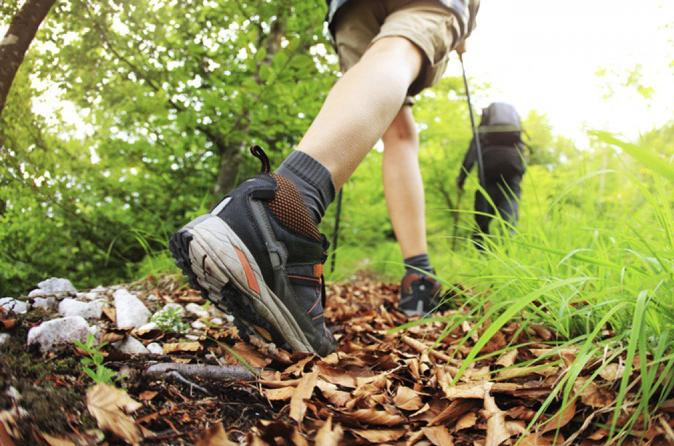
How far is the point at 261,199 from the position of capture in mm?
1141

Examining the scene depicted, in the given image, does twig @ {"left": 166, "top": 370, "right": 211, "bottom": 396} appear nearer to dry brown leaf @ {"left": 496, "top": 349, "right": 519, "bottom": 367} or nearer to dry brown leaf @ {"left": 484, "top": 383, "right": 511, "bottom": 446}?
dry brown leaf @ {"left": 484, "top": 383, "right": 511, "bottom": 446}

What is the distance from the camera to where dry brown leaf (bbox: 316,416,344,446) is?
29.1 inches

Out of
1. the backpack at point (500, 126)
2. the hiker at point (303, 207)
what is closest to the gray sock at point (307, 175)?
the hiker at point (303, 207)

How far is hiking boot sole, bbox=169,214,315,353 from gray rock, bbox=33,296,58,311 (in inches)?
19.5

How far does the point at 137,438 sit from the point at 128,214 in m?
2.05

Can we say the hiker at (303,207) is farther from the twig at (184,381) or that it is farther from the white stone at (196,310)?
the white stone at (196,310)

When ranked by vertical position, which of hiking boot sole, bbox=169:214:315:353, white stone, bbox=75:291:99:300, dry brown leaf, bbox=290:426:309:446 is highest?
hiking boot sole, bbox=169:214:315:353

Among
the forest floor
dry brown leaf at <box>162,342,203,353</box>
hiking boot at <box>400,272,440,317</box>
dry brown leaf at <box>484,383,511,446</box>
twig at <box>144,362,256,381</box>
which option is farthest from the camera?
hiking boot at <box>400,272,440,317</box>

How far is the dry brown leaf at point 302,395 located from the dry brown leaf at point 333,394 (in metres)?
0.02

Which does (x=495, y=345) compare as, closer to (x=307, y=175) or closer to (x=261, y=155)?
(x=307, y=175)

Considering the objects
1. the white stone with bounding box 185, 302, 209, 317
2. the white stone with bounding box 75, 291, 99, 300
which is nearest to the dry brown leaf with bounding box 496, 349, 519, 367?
the white stone with bounding box 185, 302, 209, 317

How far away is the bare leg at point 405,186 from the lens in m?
2.10

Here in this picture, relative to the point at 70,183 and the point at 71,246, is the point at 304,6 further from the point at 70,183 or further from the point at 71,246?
the point at 71,246

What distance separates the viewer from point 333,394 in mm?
977
